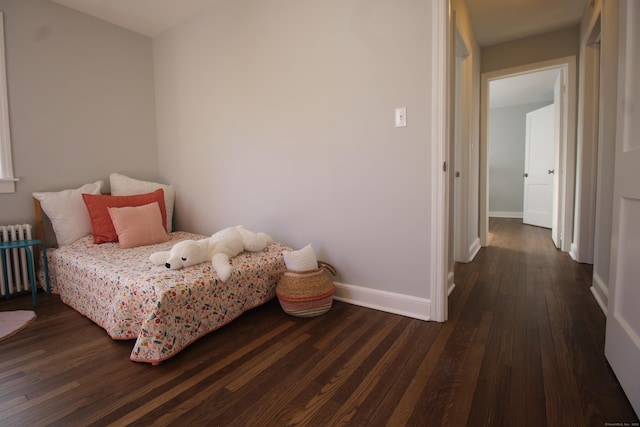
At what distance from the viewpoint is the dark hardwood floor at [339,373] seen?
1115mm

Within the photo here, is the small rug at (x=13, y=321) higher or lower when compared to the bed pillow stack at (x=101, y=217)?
lower

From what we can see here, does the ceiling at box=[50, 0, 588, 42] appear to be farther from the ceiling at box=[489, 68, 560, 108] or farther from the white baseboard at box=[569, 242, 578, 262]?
the white baseboard at box=[569, 242, 578, 262]

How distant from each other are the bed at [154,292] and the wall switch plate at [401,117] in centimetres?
116

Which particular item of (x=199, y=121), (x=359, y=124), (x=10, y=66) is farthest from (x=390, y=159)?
(x=10, y=66)

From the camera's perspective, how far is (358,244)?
210 centimetres

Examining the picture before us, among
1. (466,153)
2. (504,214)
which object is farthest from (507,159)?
(466,153)

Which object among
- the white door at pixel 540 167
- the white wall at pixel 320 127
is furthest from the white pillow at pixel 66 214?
the white door at pixel 540 167

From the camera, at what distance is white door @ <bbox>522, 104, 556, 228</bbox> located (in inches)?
186

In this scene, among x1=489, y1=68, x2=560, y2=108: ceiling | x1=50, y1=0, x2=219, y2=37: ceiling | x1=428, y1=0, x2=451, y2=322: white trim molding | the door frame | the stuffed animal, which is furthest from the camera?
x1=489, y1=68, x2=560, y2=108: ceiling

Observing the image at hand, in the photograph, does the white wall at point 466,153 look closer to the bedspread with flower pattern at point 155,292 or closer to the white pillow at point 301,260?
the white pillow at point 301,260

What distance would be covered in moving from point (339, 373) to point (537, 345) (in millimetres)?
1014

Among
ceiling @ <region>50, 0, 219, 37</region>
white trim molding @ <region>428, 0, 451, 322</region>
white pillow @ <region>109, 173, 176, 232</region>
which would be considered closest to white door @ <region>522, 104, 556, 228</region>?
white trim molding @ <region>428, 0, 451, 322</region>

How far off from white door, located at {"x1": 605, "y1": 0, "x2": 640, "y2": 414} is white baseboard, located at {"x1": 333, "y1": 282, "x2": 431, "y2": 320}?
0.82 m

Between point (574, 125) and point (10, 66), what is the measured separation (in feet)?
16.9
